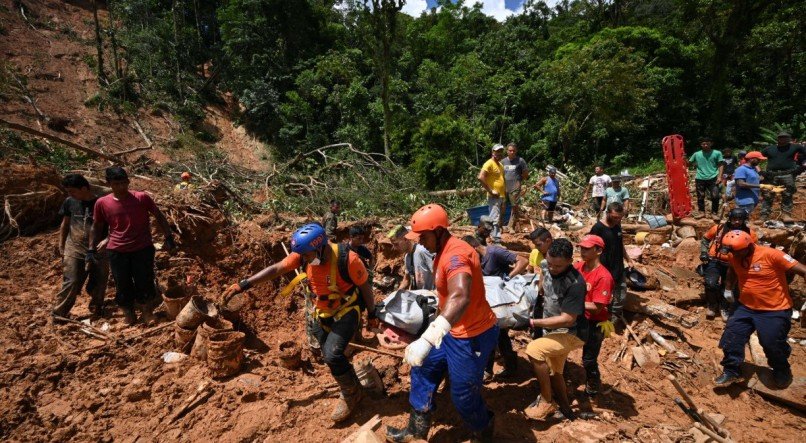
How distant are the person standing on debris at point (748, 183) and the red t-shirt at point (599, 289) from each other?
551 cm

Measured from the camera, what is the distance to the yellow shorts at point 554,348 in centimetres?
314

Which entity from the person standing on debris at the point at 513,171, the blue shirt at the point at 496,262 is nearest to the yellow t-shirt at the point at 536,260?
the blue shirt at the point at 496,262

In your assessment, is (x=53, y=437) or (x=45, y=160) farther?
(x=45, y=160)

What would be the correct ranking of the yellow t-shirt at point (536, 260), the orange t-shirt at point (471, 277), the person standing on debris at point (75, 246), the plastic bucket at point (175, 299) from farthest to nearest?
the plastic bucket at point (175, 299), the person standing on debris at point (75, 246), the yellow t-shirt at point (536, 260), the orange t-shirt at point (471, 277)

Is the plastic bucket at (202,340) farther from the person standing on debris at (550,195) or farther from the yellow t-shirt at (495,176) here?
the person standing on debris at (550,195)

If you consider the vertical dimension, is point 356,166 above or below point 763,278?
above

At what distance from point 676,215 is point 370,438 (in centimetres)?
814

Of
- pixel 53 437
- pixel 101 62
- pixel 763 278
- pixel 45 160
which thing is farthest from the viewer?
pixel 101 62

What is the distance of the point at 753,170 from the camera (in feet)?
22.4

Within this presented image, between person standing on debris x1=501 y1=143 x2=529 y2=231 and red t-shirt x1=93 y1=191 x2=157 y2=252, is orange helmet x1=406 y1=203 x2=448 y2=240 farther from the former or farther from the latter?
person standing on debris x1=501 y1=143 x2=529 y2=231

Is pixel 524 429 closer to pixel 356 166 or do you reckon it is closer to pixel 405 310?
pixel 405 310

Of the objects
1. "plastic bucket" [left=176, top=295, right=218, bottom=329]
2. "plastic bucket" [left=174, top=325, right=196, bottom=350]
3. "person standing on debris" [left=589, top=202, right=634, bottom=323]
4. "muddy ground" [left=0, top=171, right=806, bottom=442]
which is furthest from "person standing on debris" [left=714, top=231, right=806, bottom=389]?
"plastic bucket" [left=174, top=325, right=196, bottom=350]

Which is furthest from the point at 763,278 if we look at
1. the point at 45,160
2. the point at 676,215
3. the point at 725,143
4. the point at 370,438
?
the point at 725,143

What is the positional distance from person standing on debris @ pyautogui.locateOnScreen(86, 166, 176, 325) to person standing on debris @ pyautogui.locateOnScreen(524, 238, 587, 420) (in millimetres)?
4292
